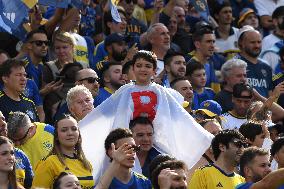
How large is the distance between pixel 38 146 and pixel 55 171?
43.1 inches

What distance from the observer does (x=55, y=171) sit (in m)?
10.8

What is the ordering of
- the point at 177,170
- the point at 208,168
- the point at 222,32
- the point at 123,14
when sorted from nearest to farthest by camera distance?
the point at 177,170, the point at 208,168, the point at 123,14, the point at 222,32

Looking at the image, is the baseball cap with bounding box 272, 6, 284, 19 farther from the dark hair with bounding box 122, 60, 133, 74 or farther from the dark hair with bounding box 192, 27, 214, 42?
the dark hair with bounding box 122, 60, 133, 74

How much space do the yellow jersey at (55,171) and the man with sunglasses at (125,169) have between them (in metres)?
0.33

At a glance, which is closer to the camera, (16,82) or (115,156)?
(115,156)

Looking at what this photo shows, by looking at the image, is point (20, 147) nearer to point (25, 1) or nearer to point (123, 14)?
point (25, 1)

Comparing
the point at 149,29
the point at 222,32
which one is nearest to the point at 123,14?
the point at 149,29

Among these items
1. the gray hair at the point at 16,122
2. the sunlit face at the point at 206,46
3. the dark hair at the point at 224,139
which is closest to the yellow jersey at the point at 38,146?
the gray hair at the point at 16,122

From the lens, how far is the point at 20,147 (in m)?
11.7

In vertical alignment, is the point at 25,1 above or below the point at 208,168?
above

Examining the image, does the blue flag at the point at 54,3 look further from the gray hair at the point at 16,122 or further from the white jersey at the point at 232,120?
the gray hair at the point at 16,122

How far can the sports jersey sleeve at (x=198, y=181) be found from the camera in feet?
36.3

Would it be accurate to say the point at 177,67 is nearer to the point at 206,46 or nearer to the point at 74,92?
the point at 206,46

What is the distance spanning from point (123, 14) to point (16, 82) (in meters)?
4.49
